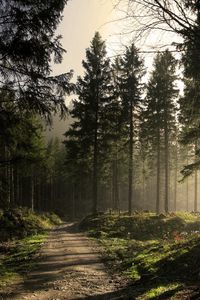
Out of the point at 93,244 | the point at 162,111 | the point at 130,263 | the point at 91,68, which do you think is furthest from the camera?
the point at 162,111

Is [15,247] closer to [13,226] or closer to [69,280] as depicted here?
[13,226]

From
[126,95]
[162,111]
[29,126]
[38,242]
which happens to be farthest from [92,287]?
[162,111]

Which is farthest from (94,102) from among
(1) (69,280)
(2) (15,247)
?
A: (1) (69,280)

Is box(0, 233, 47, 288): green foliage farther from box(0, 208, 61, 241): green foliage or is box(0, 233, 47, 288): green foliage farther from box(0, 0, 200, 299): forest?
box(0, 208, 61, 241): green foliage

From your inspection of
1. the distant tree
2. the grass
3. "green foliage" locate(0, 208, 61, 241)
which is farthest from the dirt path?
"green foliage" locate(0, 208, 61, 241)

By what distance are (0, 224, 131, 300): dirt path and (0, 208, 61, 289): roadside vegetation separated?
500 millimetres

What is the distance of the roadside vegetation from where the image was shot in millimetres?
13848

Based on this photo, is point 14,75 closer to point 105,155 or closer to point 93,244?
point 93,244

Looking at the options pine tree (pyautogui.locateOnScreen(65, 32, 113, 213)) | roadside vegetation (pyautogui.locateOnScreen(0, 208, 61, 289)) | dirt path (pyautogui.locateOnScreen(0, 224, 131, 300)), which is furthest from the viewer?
pine tree (pyautogui.locateOnScreen(65, 32, 113, 213))

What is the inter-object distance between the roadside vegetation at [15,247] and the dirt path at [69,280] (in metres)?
0.50

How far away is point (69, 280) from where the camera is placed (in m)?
12.4

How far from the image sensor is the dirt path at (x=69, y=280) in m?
10.7

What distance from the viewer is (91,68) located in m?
37.2

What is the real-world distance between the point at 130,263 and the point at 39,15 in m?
9.00
